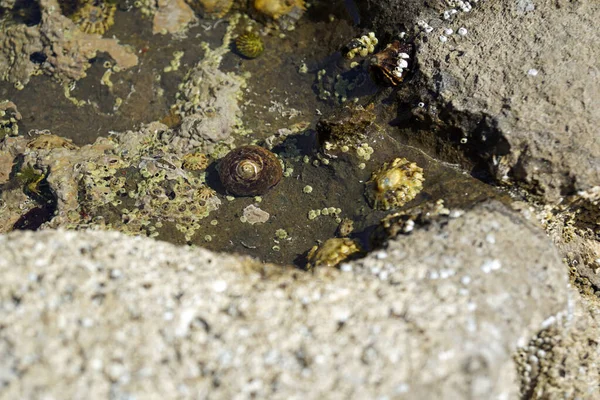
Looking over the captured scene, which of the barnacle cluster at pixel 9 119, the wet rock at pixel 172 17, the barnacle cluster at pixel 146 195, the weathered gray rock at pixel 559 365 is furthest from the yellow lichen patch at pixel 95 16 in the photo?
the weathered gray rock at pixel 559 365

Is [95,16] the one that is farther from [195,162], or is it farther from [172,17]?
[195,162]

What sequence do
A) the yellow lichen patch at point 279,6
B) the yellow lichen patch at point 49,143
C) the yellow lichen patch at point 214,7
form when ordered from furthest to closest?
the yellow lichen patch at point 214,7, the yellow lichen patch at point 279,6, the yellow lichen patch at point 49,143

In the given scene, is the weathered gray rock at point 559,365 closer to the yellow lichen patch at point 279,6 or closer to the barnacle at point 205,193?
the barnacle at point 205,193

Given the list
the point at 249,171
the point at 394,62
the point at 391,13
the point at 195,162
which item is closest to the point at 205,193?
the point at 195,162

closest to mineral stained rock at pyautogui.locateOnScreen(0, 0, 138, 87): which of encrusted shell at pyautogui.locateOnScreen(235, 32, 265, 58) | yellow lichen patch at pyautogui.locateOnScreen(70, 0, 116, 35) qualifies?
yellow lichen patch at pyautogui.locateOnScreen(70, 0, 116, 35)

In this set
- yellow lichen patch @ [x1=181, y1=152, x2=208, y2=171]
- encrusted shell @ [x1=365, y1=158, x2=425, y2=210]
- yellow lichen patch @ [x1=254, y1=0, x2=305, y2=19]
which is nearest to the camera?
encrusted shell @ [x1=365, y1=158, x2=425, y2=210]

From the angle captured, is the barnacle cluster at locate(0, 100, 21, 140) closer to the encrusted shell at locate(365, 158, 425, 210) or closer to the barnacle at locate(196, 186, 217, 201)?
the barnacle at locate(196, 186, 217, 201)

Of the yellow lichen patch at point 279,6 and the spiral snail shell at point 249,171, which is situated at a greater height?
the yellow lichen patch at point 279,6
